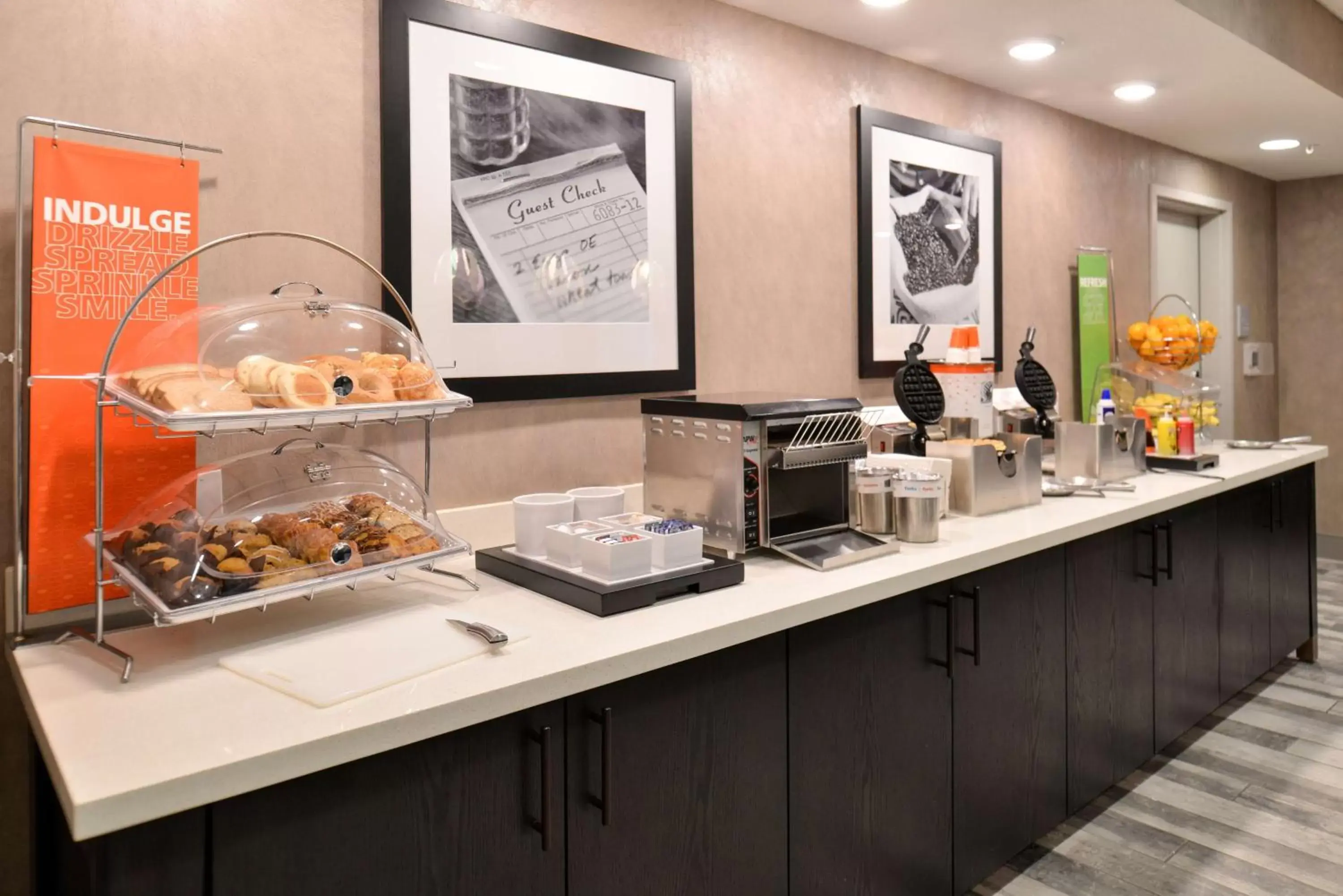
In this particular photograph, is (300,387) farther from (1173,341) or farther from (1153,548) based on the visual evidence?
(1173,341)

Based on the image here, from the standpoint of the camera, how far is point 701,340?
7.98ft

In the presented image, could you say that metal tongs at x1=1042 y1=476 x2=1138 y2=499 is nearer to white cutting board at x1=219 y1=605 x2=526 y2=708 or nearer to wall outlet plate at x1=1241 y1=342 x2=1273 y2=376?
white cutting board at x1=219 y1=605 x2=526 y2=708

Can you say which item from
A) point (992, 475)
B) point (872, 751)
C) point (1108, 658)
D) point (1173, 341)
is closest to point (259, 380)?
point (872, 751)

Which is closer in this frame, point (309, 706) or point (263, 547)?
point (309, 706)

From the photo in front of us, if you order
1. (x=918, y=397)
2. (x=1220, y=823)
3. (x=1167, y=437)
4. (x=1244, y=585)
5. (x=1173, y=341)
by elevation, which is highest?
(x=1173, y=341)

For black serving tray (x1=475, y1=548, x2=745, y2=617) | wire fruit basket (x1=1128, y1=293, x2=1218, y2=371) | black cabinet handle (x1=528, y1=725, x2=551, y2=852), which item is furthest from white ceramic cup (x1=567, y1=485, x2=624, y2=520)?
wire fruit basket (x1=1128, y1=293, x2=1218, y2=371)

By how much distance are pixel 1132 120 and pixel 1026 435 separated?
2176 millimetres

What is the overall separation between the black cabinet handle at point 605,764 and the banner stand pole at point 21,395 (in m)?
0.86

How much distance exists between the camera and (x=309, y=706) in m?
1.08

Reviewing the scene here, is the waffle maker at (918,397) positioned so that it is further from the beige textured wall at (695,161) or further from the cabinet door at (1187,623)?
the cabinet door at (1187,623)

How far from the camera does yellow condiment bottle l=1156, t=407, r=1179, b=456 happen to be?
3.10 m

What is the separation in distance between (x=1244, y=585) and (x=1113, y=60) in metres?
1.81

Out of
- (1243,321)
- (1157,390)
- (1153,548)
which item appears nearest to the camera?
(1153,548)

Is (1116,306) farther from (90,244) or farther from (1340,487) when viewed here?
(90,244)
